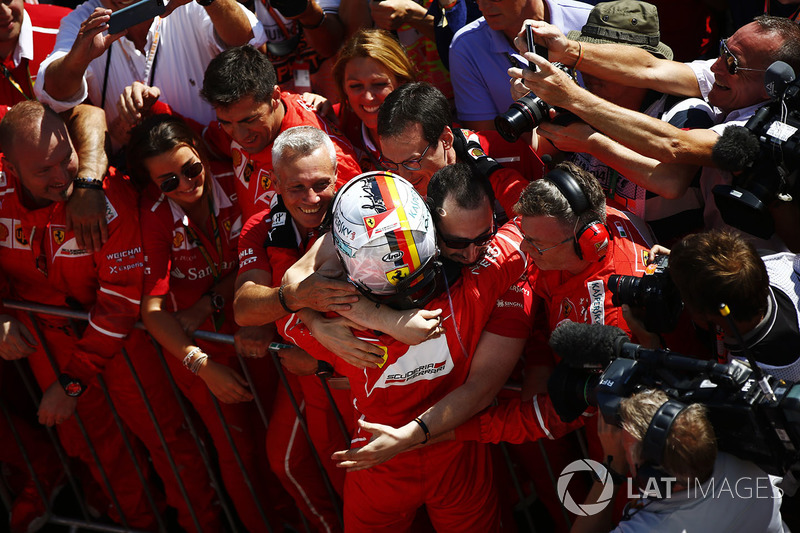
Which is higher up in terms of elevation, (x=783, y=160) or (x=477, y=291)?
(x=783, y=160)

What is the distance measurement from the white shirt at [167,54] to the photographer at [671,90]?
6.89 feet

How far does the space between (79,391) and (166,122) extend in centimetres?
163

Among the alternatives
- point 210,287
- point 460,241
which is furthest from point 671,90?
point 210,287

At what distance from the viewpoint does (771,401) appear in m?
2.51

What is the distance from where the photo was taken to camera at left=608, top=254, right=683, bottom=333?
2982 millimetres

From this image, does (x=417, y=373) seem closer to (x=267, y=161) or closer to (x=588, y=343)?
(x=588, y=343)

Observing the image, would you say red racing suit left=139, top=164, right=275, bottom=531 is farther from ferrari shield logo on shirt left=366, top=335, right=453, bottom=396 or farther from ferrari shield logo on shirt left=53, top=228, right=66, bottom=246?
ferrari shield logo on shirt left=366, top=335, right=453, bottom=396

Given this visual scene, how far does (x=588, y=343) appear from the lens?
2914 millimetres

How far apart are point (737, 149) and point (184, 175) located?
2.89 m

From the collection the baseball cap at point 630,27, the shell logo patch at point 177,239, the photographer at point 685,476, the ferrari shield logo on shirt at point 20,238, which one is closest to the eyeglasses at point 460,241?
the photographer at point 685,476

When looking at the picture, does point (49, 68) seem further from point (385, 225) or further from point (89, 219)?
point (385, 225)

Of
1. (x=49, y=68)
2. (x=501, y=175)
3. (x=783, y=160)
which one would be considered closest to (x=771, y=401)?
(x=783, y=160)

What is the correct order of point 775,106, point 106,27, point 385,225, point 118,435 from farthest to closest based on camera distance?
point 118,435 < point 106,27 < point 775,106 < point 385,225

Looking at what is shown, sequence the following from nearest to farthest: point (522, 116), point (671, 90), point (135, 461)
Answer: point (522, 116), point (671, 90), point (135, 461)
